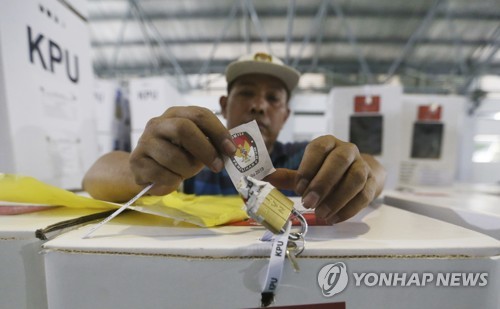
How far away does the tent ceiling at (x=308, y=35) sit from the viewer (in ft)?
5.67

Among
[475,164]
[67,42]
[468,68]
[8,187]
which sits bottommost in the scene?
[475,164]

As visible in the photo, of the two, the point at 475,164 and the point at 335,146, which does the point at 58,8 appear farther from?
the point at 475,164

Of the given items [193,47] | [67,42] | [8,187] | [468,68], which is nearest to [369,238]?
[8,187]

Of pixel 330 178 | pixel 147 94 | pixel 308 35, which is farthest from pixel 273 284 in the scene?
pixel 308 35

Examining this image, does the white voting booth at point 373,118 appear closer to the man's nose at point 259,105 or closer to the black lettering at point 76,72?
the man's nose at point 259,105

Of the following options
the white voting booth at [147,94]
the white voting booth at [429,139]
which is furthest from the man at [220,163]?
the white voting booth at [147,94]

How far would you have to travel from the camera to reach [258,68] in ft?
2.84

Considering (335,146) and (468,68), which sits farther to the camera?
(468,68)

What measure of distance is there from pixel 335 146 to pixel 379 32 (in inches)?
92.3

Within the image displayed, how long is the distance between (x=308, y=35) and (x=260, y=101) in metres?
1.74

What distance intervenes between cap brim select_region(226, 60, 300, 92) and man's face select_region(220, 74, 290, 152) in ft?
0.05

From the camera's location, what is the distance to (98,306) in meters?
0.23

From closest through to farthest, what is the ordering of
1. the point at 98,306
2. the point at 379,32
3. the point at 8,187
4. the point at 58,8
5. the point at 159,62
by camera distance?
the point at 98,306 < the point at 8,187 < the point at 58,8 < the point at 379,32 < the point at 159,62

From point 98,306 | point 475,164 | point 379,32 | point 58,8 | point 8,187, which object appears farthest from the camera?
point 379,32
